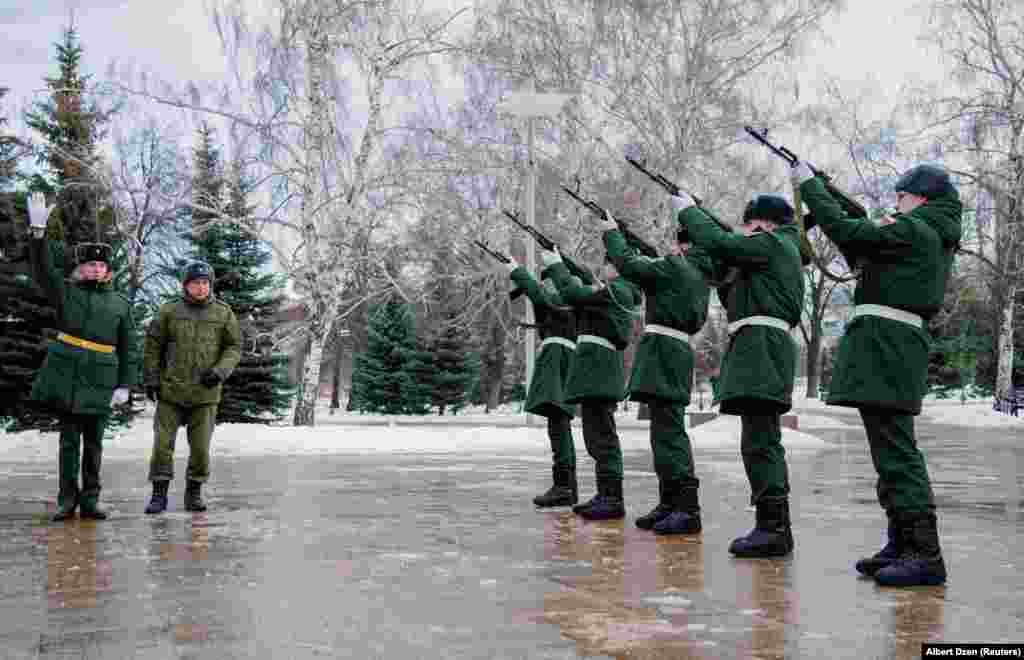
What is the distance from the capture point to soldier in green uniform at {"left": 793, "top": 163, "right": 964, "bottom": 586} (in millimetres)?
5406

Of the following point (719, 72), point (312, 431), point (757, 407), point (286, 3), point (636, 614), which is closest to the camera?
point (636, 614)

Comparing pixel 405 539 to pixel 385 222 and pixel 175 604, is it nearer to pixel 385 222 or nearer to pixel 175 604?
pixel 175 604

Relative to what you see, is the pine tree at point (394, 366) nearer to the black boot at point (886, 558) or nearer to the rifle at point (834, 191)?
the rifle at point (834, 191)

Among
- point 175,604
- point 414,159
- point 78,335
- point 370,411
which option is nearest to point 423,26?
point 414,159

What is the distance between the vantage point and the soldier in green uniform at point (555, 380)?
8.88 meters

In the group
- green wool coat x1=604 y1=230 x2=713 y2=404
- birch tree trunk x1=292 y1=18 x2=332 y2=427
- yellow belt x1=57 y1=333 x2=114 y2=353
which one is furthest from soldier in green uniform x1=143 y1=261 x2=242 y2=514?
birch tree trunk x1=292 y1=18 x2=332 y2=427

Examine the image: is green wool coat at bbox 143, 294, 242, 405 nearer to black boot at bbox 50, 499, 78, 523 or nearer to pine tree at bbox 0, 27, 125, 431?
black boot at bbox 50, 499, 78, 523

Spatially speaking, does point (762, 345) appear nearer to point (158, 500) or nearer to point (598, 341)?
point (598, 341)

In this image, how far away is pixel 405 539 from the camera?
6867mm

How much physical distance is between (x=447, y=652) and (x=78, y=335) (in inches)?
197

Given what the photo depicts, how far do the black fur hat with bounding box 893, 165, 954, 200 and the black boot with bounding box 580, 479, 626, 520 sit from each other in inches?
128

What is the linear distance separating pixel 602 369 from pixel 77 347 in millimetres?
3584

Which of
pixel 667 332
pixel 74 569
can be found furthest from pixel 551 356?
pixel 74 569

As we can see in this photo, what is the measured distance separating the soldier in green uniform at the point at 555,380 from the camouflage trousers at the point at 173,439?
2.41 m
